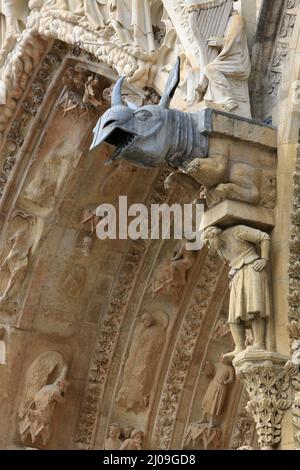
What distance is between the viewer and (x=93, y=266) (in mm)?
10359

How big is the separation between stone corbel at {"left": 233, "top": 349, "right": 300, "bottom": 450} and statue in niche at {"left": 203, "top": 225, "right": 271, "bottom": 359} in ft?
0.33

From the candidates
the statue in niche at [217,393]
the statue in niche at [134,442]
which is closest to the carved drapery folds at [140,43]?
the statue in niche at [217,393]

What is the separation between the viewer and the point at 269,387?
6.39m

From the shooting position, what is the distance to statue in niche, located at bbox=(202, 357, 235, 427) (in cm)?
966

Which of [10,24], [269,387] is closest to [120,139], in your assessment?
[269,387]

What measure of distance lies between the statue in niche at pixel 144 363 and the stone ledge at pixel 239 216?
347 cm

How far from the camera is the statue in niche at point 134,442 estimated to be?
993cm

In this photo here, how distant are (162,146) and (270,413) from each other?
151 centimetres

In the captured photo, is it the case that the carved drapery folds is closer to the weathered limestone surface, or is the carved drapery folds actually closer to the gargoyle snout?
the weathered limestone surface

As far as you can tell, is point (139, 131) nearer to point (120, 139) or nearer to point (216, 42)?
point (120, 139)

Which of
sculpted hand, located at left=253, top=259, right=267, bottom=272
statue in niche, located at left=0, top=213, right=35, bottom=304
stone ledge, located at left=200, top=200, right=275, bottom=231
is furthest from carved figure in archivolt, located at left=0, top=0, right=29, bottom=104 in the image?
sculpted hand, located at left=253, top=259, right=267, bottom=272

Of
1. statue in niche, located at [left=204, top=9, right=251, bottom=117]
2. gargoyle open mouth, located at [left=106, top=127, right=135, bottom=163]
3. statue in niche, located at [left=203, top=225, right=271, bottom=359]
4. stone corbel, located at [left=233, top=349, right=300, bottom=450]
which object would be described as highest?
statue in niche, located at [left=204, top=9, right=251, bottom=117]

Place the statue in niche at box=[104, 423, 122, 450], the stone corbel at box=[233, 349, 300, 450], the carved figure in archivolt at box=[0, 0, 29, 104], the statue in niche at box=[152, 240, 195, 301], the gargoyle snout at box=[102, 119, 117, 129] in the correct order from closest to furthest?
the stone corbel at box=[233, 349, 300, 450] < the gargoyle snout at box=[102, 119, 117, 129] < the statue in niche at box=[152, 240, 195, 301] < the statue in niche at box=[104, 423, 122, 450] < the carved figure in archivolt at box=[0, 0, 29, 104]

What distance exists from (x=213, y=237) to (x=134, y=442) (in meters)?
3.71
